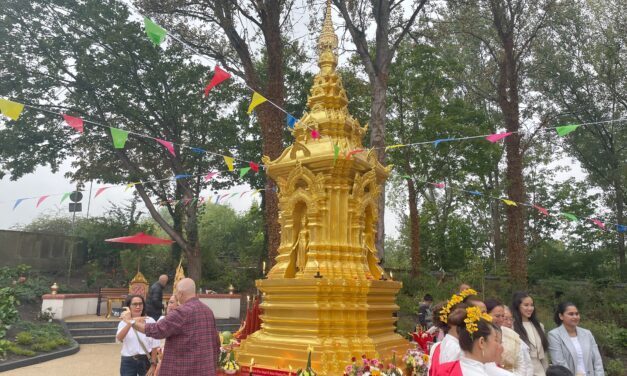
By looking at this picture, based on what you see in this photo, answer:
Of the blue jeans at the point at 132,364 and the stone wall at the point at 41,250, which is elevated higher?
the stone wall at the point at 41,250

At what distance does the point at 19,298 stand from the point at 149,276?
7645mm

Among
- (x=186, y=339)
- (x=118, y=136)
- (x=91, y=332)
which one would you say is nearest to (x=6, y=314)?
(x=91, y=332)

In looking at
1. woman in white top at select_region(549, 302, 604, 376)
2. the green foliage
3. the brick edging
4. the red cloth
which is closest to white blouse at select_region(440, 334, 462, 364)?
the red cloth

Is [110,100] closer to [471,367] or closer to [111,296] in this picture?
[111,296]

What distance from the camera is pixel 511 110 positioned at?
1681 cm

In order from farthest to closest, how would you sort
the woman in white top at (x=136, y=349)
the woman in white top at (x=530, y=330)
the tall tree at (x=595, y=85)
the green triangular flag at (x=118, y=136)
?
the tall tree at (x=595, y=85), the green triangular flag at (x=118, y=136), the woman in white top at (x=136, y=349), the woman in white top at (x=530, y=330)

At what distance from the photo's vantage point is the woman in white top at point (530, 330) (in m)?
5.11

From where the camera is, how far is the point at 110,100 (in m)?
19.6

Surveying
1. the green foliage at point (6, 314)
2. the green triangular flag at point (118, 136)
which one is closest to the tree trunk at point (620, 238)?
the green triangular flag at point (118, 136)

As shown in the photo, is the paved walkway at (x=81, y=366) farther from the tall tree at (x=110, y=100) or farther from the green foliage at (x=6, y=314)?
the tall tree at (x=110, y=100)

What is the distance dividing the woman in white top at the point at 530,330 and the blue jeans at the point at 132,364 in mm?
4176

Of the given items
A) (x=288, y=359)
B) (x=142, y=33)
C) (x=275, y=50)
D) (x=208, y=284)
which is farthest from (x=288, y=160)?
(x=208, y=284)

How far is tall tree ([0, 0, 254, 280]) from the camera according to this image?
18406 millimetres

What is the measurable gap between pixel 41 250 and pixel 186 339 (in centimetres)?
2238
